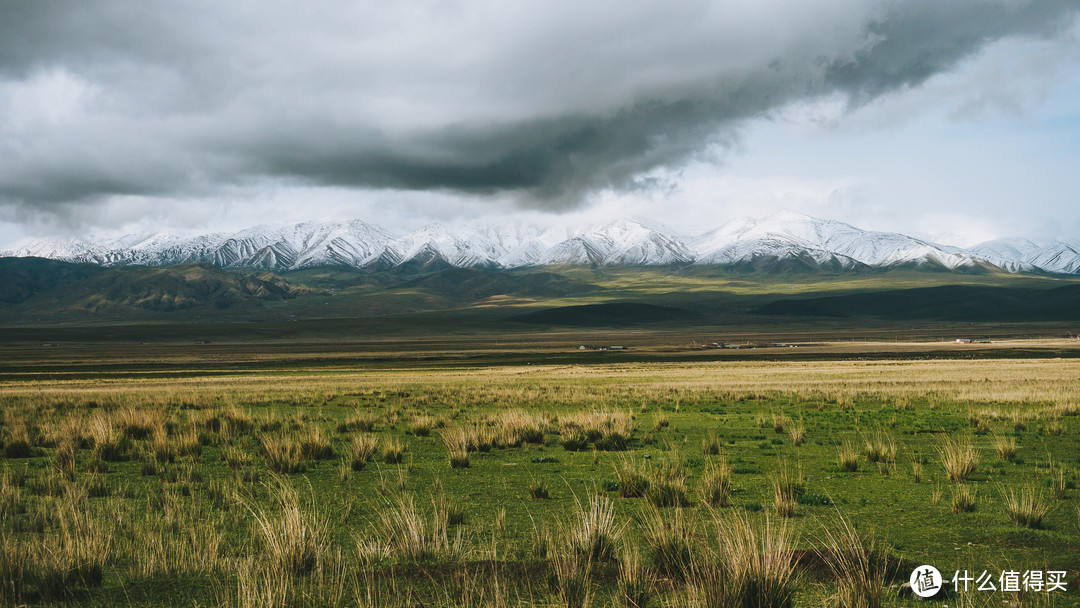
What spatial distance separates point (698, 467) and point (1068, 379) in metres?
38.4

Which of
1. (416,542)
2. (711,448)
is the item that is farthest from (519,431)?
(416,542)

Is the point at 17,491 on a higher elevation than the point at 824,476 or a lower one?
higher

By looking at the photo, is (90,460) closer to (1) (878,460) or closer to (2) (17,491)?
(2) (17,491)

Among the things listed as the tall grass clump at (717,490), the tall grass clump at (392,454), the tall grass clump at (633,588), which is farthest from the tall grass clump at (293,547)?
the tall grass clump at (392,454)

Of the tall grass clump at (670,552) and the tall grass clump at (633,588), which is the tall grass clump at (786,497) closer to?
the tall grass clump at (670,552)

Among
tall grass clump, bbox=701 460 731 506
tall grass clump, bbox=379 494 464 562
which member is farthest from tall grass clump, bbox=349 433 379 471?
tall grass clump, bbox=701 460 731 506

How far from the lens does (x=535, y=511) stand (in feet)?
34.7

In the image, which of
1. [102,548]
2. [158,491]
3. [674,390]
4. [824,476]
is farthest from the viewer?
[674,390]

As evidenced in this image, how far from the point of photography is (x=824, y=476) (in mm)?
13758

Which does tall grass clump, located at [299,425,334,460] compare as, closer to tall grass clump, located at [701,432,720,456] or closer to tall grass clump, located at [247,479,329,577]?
tall grass clump, located at [247,479,329,577]

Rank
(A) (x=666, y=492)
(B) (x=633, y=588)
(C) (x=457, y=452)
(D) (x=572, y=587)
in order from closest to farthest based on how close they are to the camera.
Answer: (D) (x=572, y=587)
(B) (x=633, y=588)
(A) (x=666, y=492)
(C) (x=457, y=452)

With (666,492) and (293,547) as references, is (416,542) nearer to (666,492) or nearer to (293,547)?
(293,547)

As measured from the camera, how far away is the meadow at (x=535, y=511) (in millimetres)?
6559

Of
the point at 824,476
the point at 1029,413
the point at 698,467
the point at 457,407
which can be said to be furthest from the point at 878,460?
the point at 457,407
